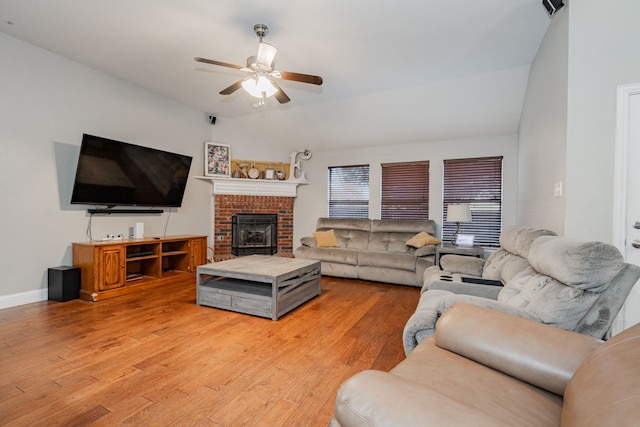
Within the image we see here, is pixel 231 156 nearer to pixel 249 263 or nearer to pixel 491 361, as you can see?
pixel 249 263

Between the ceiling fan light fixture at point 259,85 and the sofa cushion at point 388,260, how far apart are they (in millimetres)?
2703

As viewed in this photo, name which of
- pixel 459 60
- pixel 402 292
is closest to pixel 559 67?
pixel 459 60

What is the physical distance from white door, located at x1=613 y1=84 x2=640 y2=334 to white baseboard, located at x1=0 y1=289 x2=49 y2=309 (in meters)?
5.33

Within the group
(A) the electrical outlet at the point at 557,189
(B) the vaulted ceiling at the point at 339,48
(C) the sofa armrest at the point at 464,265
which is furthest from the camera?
(C) the sofa armrest at the point at 464,265

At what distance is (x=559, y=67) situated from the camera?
7.59 ft

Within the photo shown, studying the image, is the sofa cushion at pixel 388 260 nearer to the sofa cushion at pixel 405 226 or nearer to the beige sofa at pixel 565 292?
the sofa cushion at pixel 405 226

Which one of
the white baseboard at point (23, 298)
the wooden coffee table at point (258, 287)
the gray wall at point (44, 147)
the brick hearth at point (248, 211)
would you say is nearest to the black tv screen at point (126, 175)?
the gray wall at point (44, 147)

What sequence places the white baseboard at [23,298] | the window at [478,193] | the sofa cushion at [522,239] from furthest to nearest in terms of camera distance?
1. the window at [478,193]
2. the white baseboard at [23,298]
3. the sofa cushion at [522,239]

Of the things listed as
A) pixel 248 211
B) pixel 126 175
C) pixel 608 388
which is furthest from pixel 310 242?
pixel 608 388

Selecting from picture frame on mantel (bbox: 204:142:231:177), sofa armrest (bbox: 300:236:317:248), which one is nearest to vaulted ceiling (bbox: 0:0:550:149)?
picture frame on mantel (bbox: 204:142:231:177)

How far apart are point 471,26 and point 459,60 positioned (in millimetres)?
645

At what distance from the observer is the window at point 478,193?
4742 millimetres

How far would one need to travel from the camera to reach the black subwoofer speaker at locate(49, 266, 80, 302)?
3.30 m

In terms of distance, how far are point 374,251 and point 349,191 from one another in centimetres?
155
